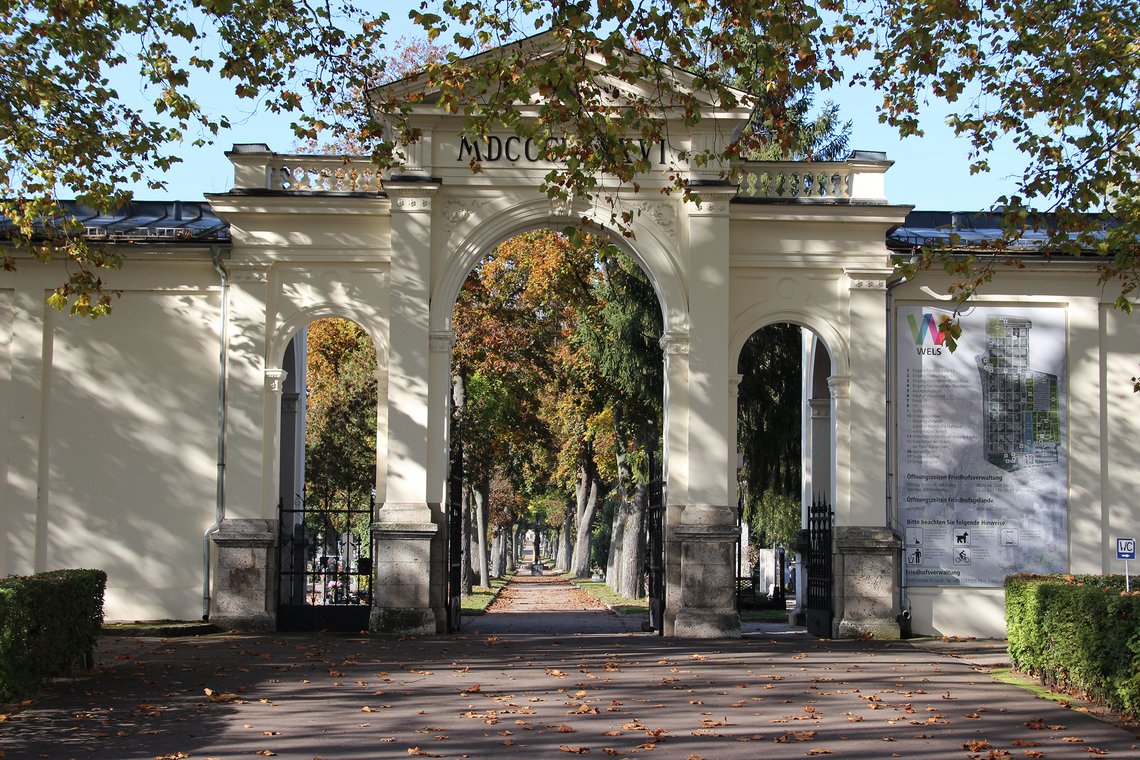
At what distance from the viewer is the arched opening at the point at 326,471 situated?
20438mm

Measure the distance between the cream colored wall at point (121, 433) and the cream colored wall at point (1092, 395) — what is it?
36.9 ft

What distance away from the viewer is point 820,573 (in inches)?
827

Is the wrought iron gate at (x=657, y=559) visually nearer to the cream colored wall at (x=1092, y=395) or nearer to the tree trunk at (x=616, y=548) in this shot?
the cream colored wall at (x=1092, y=395)

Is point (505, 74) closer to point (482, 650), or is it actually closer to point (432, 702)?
point (432, 702)

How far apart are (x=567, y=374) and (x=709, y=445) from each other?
17.1 m

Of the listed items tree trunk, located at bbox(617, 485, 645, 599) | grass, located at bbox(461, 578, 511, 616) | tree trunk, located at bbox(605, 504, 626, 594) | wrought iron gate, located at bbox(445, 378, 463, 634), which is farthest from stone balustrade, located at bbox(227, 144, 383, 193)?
tree trunk, located at bbox(605, 504, 626, 594)

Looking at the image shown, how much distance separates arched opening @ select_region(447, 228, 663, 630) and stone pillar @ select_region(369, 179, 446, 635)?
544 centimetres

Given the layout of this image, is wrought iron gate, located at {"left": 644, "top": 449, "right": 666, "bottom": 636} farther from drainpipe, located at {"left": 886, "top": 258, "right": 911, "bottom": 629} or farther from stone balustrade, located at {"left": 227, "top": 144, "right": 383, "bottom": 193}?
stone balustrade, located at {"left": 227, "top": 144, "right": 383, "bottom": 193}

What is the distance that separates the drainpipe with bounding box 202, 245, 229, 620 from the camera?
20328 mm

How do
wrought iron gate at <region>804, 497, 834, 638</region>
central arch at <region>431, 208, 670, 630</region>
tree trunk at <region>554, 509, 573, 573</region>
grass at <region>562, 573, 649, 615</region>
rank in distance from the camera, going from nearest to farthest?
central arch at <region>431, 208, 670, 630</region>
wrought iron gate at <region>804, 497, 834, 638</region>
grass at <region>562, 573, 649, 615</region>
tree trunk at <region>554, 509, 573, 573</region>

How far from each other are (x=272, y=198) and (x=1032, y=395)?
12.2 meters

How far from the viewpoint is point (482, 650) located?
17.5 meters

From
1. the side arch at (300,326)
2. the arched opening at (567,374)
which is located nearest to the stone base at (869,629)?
the arched opening at (567,374)

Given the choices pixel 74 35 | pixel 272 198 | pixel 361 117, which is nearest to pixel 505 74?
pixel 361 117
